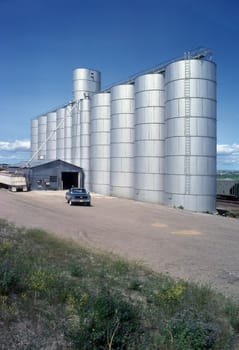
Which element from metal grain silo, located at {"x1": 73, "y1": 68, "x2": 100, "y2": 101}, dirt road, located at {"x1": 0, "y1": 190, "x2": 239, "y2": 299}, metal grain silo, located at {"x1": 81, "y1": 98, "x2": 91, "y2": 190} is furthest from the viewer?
metal grain silo, located at {"x1": 73, "y1": 68, "x2": 100, "y2": 101}

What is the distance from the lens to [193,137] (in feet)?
130

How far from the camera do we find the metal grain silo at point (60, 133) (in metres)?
73.9

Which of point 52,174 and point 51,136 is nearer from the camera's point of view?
point 52,174

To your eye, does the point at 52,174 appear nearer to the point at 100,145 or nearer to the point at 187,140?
the point at 100,145

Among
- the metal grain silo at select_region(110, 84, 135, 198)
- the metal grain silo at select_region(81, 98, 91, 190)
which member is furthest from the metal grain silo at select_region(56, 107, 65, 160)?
the metal grain silo at select_region(110, 84, 135, 198)

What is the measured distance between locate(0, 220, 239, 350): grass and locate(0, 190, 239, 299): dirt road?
2.98m

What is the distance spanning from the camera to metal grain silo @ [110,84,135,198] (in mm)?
50875

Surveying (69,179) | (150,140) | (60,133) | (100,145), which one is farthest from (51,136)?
(150,140)

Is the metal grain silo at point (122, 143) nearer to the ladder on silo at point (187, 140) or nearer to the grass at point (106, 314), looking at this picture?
the ladder on silo at point (187, 140)

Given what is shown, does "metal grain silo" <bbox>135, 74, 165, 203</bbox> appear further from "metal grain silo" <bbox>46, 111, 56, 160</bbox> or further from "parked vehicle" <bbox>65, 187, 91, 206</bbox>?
"metal grain silo" <bbox>46, 111, 56, 160</bbox>

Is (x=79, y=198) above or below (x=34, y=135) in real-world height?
below

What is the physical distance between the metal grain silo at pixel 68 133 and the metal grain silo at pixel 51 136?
233 inches

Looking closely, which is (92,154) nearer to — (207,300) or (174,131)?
(174,131)

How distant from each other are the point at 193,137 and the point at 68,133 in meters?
36.5
